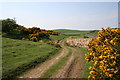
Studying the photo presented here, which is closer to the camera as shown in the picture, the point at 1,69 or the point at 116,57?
the point at 116,57

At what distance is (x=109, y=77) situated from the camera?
9633mm

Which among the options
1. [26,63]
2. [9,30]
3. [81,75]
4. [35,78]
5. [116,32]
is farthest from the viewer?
[9,30]

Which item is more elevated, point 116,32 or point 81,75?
point 116,32

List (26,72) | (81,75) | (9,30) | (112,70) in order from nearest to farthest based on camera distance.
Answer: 1. (112,70)
2. (81,75)
3. (26,72)
4. (9,30)

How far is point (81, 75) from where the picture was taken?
14.1 m

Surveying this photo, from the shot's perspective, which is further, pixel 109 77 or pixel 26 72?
pixel 26 72

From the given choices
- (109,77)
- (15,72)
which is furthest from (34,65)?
(109,77)

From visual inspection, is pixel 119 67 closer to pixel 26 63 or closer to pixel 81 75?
pixel 81 75

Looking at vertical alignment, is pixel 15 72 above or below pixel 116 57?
below

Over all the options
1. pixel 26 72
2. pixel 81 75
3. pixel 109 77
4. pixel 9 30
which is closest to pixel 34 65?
pixel 26 72

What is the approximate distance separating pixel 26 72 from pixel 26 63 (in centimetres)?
244

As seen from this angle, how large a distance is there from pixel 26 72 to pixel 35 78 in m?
2.63

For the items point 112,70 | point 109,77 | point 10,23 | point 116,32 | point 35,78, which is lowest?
point 35,78

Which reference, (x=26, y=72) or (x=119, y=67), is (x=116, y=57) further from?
(x=26, y=72)
